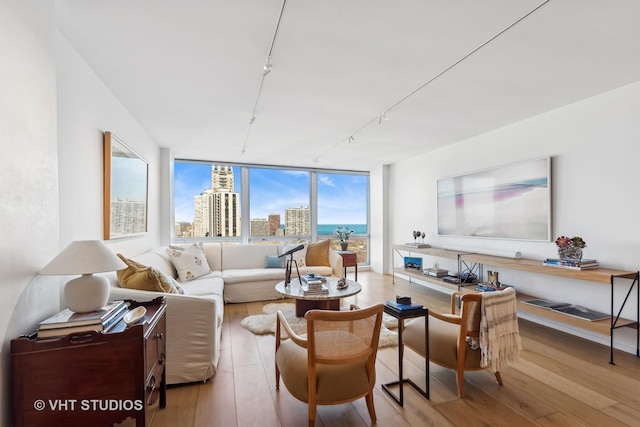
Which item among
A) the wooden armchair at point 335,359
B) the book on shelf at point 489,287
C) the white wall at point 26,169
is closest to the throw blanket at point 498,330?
the wooden armchair at point 335,359

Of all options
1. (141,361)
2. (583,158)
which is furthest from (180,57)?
(583,158)

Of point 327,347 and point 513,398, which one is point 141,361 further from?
point 513,398

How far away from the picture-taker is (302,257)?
508 cm

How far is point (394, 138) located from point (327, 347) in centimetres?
344

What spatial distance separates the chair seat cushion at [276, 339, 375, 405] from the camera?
5.37 ft

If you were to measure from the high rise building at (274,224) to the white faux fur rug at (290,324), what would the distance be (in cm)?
257

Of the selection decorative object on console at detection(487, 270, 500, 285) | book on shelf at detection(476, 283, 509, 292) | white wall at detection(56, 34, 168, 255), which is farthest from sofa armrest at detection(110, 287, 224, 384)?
decorative object on console at detection(487, 270, 500, 285)

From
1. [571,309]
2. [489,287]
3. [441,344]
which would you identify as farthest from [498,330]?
[489,287]

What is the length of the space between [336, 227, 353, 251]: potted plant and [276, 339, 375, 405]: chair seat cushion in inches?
173

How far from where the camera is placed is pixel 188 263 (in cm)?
399

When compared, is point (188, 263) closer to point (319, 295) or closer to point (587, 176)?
point (319, 295)

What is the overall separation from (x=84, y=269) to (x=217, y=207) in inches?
181

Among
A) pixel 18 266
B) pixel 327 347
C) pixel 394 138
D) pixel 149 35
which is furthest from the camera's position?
pixel 394 138

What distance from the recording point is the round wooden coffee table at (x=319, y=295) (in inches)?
113
